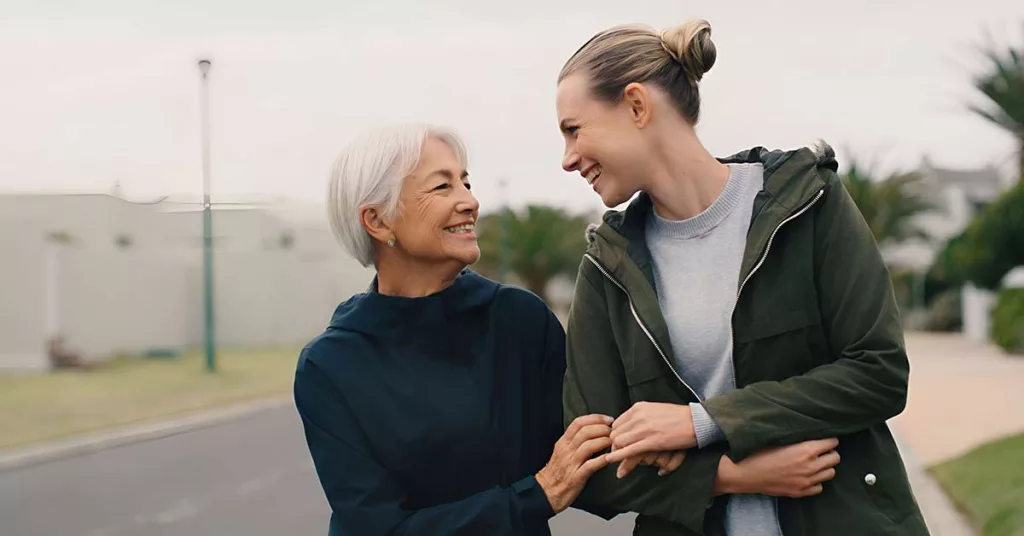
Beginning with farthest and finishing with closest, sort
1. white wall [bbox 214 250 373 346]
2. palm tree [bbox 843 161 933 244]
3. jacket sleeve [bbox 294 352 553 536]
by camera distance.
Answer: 1. palm tree [bbox 843 161 933 244]
2. white wall [bbox 214 250 373 346]
3. jacket sleeve [bbox 294 352 553 536]

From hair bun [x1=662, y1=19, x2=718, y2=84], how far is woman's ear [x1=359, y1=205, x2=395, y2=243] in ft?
2.15

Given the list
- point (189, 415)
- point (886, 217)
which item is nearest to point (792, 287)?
point (189, 415)

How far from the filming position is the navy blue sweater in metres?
2.20

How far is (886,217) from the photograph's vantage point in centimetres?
3381

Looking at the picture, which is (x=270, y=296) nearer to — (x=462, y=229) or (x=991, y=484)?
(x=991, y=484)

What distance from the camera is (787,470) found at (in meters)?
1.97

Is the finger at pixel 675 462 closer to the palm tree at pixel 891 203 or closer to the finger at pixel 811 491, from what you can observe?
the finger at pixel 811 491

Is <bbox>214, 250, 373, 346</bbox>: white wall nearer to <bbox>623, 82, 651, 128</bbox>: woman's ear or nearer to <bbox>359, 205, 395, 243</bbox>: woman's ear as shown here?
<bbox>359, 205, 395, 243</bbox>: woman's ear

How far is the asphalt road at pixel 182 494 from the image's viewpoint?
28.0 feet

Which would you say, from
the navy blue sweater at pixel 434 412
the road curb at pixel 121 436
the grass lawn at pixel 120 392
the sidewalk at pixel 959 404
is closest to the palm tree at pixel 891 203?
the sidewalk at pixel 959 404

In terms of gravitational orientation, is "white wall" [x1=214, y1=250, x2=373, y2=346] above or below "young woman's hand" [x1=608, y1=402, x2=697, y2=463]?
below

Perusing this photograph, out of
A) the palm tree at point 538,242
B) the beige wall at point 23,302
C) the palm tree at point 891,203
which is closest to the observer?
the beige wall at point 23,302

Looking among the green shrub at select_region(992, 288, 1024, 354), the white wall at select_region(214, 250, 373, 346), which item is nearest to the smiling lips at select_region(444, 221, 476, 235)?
the green shrub at select_region(992, 288, 1024, 354)

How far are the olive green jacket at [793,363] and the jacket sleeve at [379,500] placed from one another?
18 centimetres
